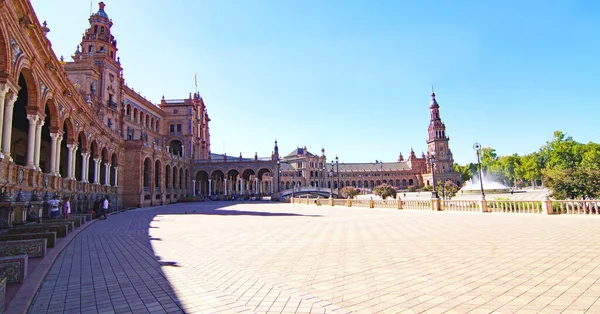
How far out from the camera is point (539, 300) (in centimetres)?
448

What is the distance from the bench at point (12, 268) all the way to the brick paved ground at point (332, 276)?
1.33ft

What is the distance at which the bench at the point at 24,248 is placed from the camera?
6664 millimetres

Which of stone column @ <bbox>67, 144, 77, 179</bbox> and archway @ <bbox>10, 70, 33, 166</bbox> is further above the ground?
archway @ <bbox>10, 70, 33, 166</bbox>

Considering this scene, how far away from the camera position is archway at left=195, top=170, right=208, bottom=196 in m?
62.1

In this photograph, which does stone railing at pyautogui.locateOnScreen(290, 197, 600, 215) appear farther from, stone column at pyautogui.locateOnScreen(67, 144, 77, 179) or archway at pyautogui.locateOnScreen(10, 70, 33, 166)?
archway at pyautogui.locateOnScreen(10, 70, 33, 166)

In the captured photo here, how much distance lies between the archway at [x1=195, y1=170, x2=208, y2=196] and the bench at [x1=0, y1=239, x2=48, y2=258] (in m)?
54.7

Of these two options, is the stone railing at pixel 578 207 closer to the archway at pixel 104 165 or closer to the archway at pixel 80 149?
the archway at pixel 80 149

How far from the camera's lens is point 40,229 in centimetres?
967

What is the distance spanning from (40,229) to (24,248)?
2.94 m

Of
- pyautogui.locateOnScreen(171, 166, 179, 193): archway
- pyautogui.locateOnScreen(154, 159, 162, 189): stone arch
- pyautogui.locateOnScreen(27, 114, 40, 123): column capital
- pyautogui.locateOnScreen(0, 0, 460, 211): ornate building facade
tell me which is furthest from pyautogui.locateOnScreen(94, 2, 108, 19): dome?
pyautogui.locateOnScreen(27, 114, 40, 123): column capital

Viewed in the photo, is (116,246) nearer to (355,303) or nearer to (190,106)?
(355,303)

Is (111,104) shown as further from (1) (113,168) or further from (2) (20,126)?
(2) (20,126)

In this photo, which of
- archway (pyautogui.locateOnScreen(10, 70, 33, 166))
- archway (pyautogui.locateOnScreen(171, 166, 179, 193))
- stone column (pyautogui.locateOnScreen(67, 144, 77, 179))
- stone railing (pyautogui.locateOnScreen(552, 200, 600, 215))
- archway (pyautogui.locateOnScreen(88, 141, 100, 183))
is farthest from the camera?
archway (pyautogui.locateOnScreen(171, 166, 179, 193))

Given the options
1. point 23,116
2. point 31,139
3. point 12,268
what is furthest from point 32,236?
point 23,116
